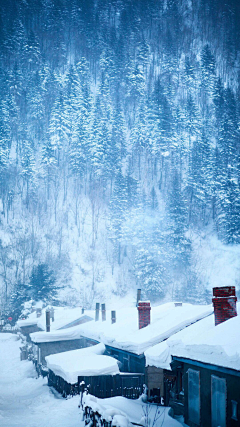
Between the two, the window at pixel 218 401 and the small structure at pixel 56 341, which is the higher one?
the window at pixel 218 401

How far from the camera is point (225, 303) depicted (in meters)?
12.7

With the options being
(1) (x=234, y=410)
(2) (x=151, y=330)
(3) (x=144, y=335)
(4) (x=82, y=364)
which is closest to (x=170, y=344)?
(1) (x=234, y=410)

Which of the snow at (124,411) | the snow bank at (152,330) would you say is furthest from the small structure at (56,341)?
the snow at (124,411)

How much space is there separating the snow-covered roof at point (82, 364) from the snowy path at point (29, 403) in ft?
4.70

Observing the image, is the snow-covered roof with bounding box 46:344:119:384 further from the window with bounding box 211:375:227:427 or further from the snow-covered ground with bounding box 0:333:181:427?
the window with bounding box 211:375:227:427

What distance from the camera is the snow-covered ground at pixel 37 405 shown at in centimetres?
1422

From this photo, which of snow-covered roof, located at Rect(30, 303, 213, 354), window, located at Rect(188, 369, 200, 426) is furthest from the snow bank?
window, located at Rect(188, 369, 200, 426)

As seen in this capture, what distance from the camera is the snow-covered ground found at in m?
14.2

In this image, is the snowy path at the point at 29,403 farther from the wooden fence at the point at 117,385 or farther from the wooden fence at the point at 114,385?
the wooden fence at the point at 117,385

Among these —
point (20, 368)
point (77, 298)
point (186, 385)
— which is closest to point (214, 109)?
point (77, 298)

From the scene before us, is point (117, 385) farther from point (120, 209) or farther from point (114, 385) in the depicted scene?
point (120, 209)

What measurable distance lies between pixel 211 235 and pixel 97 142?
46.1 metres

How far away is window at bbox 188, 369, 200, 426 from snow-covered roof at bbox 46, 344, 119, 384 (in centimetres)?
720

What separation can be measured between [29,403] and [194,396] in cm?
1338
